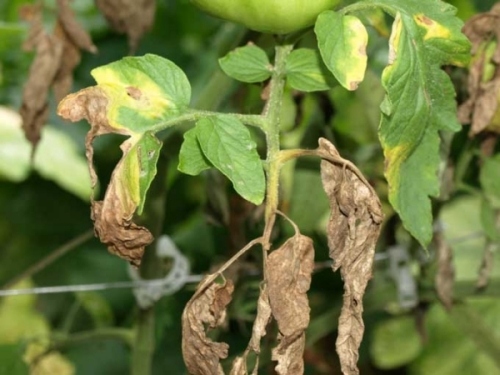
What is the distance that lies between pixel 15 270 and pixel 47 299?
10 centimetres

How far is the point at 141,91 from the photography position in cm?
67

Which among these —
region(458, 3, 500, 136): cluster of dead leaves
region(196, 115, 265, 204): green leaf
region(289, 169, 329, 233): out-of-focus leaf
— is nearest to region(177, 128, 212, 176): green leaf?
region(196, 115, 265, 204): green leaf

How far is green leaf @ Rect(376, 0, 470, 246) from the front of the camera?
65cm

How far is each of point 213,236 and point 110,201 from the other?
758 millimetres

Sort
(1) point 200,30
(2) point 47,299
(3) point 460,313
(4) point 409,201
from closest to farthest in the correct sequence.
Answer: (4) point 409,201
(3) point 460,313
(2) point 47,299
(1) point 200,30

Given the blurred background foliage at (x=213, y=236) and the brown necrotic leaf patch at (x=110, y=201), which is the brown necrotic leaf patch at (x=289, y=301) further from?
the blurred background foliage at (x=213, y=236)

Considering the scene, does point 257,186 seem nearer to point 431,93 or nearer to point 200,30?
point 431,93

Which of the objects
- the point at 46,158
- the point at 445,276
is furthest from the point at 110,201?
the point at 46,158

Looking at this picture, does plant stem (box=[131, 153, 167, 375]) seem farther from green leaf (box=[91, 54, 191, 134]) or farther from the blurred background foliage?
green leaf (box=[91, 54, 191, 134])

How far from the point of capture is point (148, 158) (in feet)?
2.11

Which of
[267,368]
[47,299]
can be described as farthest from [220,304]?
[47,299]

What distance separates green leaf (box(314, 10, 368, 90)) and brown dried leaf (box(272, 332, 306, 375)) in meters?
0.17

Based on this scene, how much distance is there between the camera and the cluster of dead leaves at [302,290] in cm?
62

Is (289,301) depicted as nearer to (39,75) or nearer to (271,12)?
(271,12)
